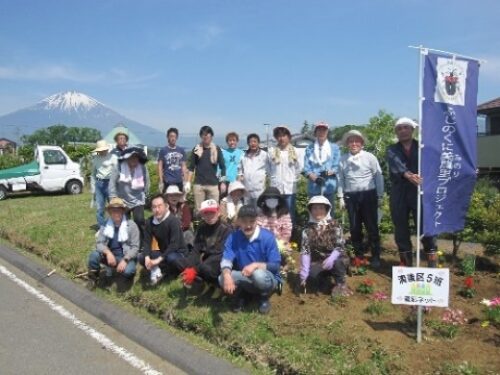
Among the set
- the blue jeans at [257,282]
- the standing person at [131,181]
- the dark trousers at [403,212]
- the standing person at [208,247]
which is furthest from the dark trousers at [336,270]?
the standing person at [131,181]

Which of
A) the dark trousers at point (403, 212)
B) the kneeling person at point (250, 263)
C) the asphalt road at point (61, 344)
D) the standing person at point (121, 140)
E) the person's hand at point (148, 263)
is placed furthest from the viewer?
the standing person at point (121, 140)

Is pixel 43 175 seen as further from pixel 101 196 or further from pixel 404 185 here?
pixel 404 185

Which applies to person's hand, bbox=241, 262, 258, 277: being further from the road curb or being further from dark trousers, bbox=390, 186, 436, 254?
dark trousers, bbox=390, 186, 436, 254

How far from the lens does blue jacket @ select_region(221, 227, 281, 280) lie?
192 inches

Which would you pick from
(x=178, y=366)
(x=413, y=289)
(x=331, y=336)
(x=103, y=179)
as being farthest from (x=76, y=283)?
(x=413, y=289)

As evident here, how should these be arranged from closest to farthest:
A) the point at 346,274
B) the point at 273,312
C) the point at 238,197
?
the point at 273,312 → the point at 346,274 → the point at 238,197

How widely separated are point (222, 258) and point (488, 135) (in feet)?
70.7

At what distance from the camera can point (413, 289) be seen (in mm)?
4078

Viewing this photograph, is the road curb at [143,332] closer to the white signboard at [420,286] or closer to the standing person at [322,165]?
the white signboard at [420,286]

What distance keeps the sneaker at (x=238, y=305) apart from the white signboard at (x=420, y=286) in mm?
1559

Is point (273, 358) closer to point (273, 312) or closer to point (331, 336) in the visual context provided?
point (331, 336)

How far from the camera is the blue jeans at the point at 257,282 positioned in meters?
4.64

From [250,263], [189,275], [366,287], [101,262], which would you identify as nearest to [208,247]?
[189,275]

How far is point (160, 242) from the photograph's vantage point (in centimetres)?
599
